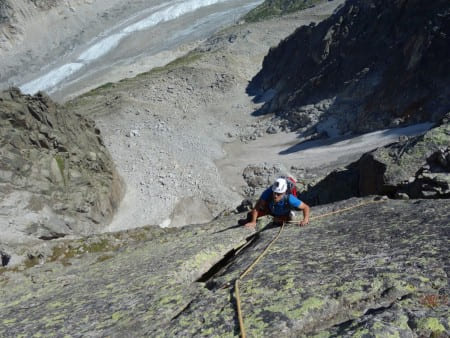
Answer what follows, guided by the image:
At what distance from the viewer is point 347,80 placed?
49.2 m

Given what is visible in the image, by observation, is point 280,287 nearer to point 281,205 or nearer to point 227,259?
point 227,259

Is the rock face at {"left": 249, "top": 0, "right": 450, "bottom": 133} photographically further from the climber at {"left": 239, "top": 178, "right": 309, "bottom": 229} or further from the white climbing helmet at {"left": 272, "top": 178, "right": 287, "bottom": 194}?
the white climbing helmet at {"left": 272, "top": 178, "right": 287, "bottom": 194}

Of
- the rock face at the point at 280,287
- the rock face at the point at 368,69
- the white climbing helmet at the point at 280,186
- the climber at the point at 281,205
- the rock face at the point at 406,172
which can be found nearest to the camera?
the rock face at the point at 280,287

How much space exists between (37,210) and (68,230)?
2.92 meters

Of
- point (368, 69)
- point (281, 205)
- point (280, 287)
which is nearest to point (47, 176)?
point (281, 205)

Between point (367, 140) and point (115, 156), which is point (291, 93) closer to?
point (367, 140)

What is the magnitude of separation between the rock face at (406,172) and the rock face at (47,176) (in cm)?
2266

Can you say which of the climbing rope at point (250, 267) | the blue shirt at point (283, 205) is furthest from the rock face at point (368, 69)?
the blue shirt at point (283, 205)

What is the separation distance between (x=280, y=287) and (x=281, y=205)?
4422 millimetres

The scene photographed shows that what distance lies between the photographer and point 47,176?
3366 centimetres

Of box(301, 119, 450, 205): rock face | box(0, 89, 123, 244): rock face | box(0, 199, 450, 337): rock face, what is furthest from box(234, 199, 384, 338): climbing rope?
box(0, 89, 123, 244): rock face

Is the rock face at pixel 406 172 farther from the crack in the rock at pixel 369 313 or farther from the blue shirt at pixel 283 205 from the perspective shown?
the crack in the rock at pixel 369 313

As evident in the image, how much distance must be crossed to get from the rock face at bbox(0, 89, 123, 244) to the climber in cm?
2411

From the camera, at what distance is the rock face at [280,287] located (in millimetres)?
5652
